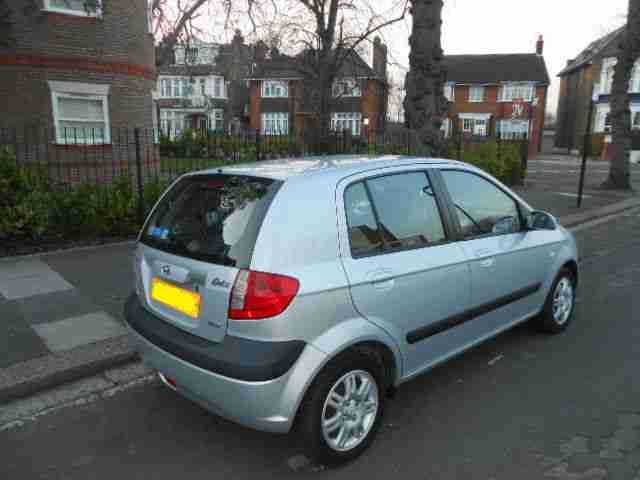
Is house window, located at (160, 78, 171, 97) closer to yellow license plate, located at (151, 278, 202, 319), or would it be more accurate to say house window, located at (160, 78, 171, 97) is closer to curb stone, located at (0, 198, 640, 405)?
curb stone, located at (0, 198, 640, 405)

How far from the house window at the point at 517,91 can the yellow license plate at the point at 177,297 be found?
46368mm

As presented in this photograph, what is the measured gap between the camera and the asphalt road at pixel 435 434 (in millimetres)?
2775

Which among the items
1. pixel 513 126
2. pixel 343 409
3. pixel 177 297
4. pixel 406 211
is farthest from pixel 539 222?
pixel 513 126

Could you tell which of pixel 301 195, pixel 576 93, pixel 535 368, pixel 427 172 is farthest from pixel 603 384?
pixel 576 93

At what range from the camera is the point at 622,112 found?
16.7 meters

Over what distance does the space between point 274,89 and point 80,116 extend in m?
35.3

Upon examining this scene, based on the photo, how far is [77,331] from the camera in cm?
448

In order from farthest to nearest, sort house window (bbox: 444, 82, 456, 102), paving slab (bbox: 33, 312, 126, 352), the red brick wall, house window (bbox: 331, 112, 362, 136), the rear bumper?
house window (bbox: 444, 82, 456, 102)
house window (bbox: 331, 112, 362, 136)
the red brick wall
paving slab (bbox: 33, 312, 126, 352)
the rear bumper

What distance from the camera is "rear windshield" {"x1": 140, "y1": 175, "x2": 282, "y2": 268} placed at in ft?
8.59

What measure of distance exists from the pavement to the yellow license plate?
133 cm

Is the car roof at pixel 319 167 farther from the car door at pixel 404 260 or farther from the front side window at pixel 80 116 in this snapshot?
the front side window at pixel 80 116

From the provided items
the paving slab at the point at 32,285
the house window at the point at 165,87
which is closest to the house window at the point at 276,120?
the house window at the point at 165,87

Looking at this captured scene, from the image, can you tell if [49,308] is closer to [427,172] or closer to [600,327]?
[427,172]

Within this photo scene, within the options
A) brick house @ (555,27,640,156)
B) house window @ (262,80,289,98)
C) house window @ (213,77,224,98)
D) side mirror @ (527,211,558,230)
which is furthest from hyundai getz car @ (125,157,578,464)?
house window @ (213,77,224,98)
